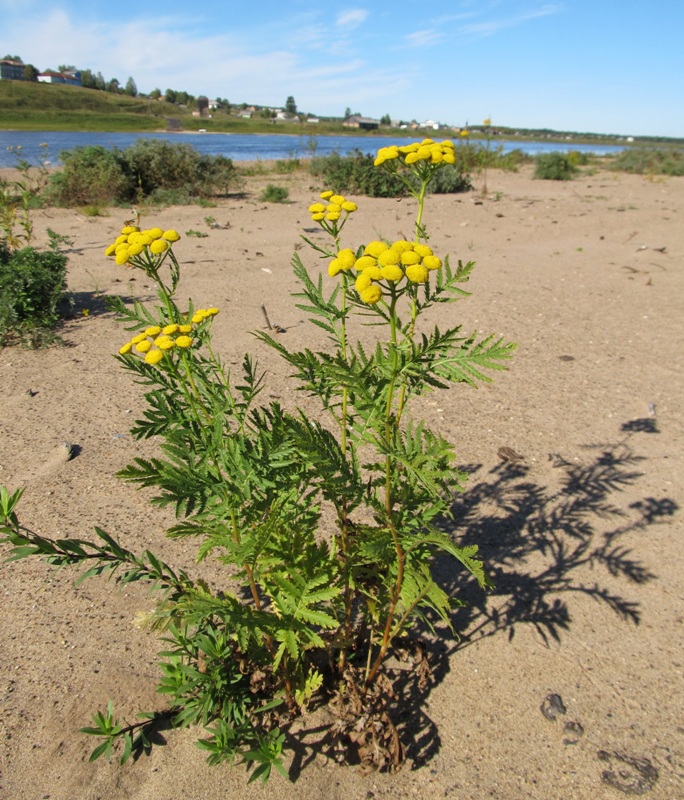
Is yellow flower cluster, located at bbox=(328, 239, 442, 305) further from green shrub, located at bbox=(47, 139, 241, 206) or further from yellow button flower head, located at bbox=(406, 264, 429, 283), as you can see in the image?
green shrub, located at bbox=(47, 139, 241, 206)

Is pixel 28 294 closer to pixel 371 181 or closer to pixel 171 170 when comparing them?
pixel 171 170

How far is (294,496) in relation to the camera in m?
1.64

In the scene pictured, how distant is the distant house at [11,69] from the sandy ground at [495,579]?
122419mm

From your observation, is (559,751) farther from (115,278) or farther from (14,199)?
(14,199)

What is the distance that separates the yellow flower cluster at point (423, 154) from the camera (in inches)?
62.9

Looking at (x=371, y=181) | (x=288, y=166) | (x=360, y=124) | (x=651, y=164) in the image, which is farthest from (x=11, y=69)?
(x=371, y=181)

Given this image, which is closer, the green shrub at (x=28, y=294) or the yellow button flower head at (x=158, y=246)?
the yellow button flower head at (x=158, y=246)

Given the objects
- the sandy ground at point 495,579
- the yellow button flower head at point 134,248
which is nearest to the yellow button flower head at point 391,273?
the yellow button flower head at point 134,248

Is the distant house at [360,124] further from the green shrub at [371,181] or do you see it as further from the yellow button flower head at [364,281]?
the yellow button flower head at [364,281]

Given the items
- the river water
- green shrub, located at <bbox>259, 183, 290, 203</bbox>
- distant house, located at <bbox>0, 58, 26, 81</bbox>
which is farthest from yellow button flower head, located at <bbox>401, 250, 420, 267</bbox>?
distant house, located at <bbox>0, 58, 26, 81</bbox>

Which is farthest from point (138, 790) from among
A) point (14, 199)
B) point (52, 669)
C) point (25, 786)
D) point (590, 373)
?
point (14, 199)

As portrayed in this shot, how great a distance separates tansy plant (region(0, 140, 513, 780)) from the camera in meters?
1.37

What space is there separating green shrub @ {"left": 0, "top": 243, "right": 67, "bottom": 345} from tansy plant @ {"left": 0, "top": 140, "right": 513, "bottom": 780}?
365cm

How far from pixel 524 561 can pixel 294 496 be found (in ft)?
5.30
